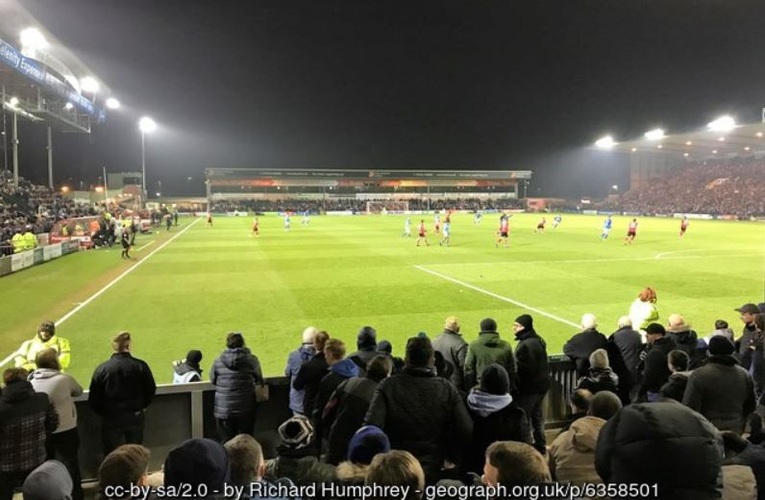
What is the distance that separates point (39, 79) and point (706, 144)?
3122 inches

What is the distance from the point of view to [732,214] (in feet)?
226

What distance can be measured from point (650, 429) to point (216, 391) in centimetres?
491

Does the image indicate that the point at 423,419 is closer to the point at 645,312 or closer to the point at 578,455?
A: the point at 578,455

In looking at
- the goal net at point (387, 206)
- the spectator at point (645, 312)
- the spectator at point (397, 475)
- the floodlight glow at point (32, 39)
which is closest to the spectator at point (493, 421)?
the spectator at point (397, 475)

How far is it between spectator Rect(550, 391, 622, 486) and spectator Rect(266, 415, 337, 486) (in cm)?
163

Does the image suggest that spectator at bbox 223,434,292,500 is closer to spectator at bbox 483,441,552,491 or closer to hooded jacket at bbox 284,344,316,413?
spectator at bbox 483,441,552,491

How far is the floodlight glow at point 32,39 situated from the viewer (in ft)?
131

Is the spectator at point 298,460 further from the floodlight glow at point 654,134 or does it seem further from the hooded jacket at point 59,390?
the floodlight glow at point 654,134

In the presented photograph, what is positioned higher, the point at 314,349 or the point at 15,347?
the point at 314,349

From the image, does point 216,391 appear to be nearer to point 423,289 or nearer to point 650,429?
point 650,429

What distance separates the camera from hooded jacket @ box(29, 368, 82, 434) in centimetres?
555

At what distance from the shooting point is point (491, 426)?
4.36 meters

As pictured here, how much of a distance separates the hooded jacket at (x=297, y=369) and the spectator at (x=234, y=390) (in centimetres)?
41

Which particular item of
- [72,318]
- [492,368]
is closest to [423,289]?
[72,318]
